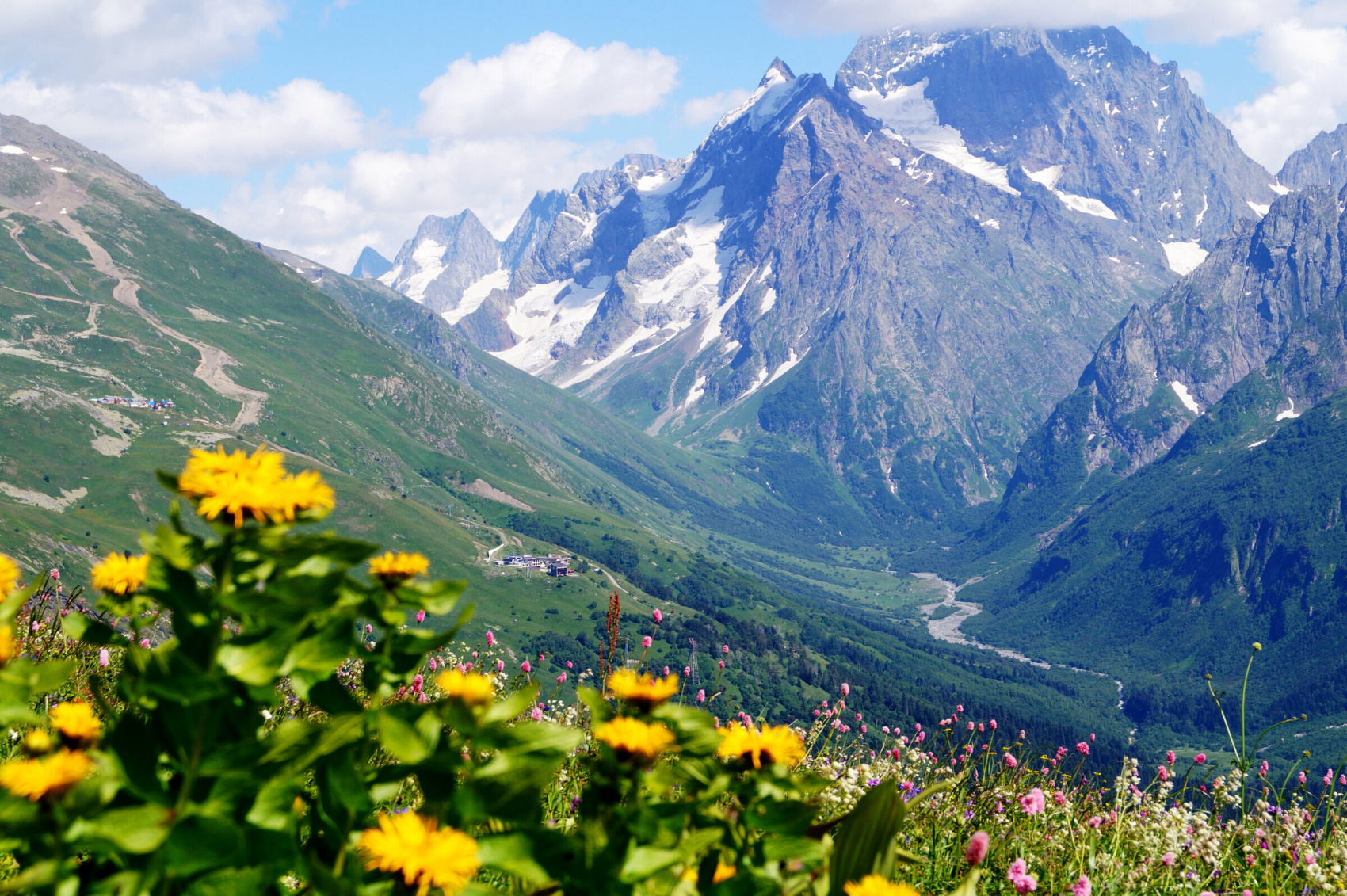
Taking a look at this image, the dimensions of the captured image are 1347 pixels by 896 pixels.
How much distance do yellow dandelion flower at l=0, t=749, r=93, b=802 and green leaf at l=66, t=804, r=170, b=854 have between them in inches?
4.5

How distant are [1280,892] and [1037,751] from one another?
11.0 ft

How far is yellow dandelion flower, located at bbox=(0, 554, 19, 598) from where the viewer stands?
2422 millimetres

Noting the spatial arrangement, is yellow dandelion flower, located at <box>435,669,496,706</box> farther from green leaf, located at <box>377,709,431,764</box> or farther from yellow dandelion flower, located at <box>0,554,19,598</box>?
yellow dandelion flower, located at <box>0,554,19,598</box>

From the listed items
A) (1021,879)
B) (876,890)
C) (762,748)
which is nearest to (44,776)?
(762,748)

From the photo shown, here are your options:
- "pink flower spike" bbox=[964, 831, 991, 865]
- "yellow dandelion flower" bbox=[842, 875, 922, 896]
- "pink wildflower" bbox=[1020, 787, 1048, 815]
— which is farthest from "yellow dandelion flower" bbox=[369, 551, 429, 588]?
"pink wildflower" bbox=[1020, 787, 1048, 815]

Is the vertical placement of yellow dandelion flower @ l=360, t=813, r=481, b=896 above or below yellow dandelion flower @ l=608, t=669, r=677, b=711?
below

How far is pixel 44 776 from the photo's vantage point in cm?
205

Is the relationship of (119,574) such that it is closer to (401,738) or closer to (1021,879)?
(401,738)

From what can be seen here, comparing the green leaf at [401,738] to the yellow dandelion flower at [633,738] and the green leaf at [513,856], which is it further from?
the yellow dandelion flower at [633,738]

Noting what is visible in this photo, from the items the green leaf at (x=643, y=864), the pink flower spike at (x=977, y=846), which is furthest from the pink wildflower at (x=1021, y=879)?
the green leaf at (x=643, y=864)

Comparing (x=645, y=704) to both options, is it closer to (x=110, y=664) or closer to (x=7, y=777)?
(x=7, y=777)

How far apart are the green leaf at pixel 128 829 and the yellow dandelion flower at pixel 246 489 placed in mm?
756

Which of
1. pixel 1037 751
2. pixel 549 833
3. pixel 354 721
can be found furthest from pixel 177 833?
pixel 1037 751

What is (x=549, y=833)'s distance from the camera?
8.04 ft
